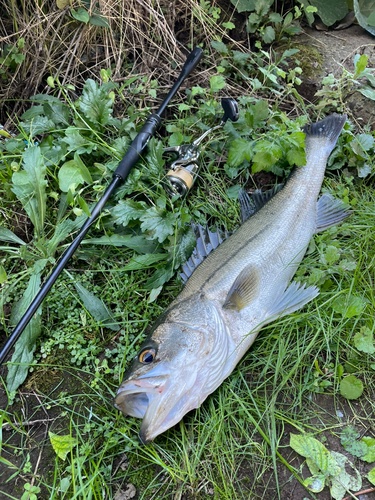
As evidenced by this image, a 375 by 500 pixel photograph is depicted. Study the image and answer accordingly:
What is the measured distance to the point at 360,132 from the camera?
Result: 3646 millimetres

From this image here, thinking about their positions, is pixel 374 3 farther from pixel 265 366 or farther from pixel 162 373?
pixel 162 373

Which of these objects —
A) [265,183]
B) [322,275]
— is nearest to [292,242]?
[322,275]

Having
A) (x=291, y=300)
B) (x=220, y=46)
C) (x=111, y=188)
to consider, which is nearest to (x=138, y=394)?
(x=291, y=300)

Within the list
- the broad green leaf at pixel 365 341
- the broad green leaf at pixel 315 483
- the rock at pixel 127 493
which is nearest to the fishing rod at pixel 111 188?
the rock at pixel 127 493

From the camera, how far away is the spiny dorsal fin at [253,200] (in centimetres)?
304

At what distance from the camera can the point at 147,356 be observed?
7.09 ft

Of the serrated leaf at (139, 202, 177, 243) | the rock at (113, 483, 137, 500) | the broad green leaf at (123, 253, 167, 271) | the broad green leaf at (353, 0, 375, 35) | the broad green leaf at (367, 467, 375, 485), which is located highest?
the broad green leaf at (353, 0, 375, 35)

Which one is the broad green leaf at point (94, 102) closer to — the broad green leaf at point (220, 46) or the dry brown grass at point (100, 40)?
the dry brown grass at point (100, 40)

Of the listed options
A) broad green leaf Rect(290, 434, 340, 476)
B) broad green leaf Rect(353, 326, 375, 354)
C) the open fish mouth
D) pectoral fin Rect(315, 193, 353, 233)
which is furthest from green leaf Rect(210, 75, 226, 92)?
broad green leaf Rect(290, 434, 340, 476)

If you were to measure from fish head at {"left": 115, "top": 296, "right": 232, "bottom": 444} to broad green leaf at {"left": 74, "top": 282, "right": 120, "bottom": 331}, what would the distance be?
0.55 m

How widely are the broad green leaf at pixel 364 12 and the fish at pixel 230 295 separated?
167 cm

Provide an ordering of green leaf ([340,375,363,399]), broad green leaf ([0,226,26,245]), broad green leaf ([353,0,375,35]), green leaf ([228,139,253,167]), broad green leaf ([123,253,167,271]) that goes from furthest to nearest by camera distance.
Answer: broad green leaf ([353,0,375,35]) < green leaf ([228,139,253,167]) < broad green leaf ([0,226,26,245]) < broad green leaf ([123,253,167,271]) < green leaf ([340,375,363,399])

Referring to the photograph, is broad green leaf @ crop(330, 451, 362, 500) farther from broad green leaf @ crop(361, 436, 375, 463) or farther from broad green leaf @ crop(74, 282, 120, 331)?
broad green leaf @ crop(74, 282, 120, 331)

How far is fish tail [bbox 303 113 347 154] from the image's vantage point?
10.6 ft
